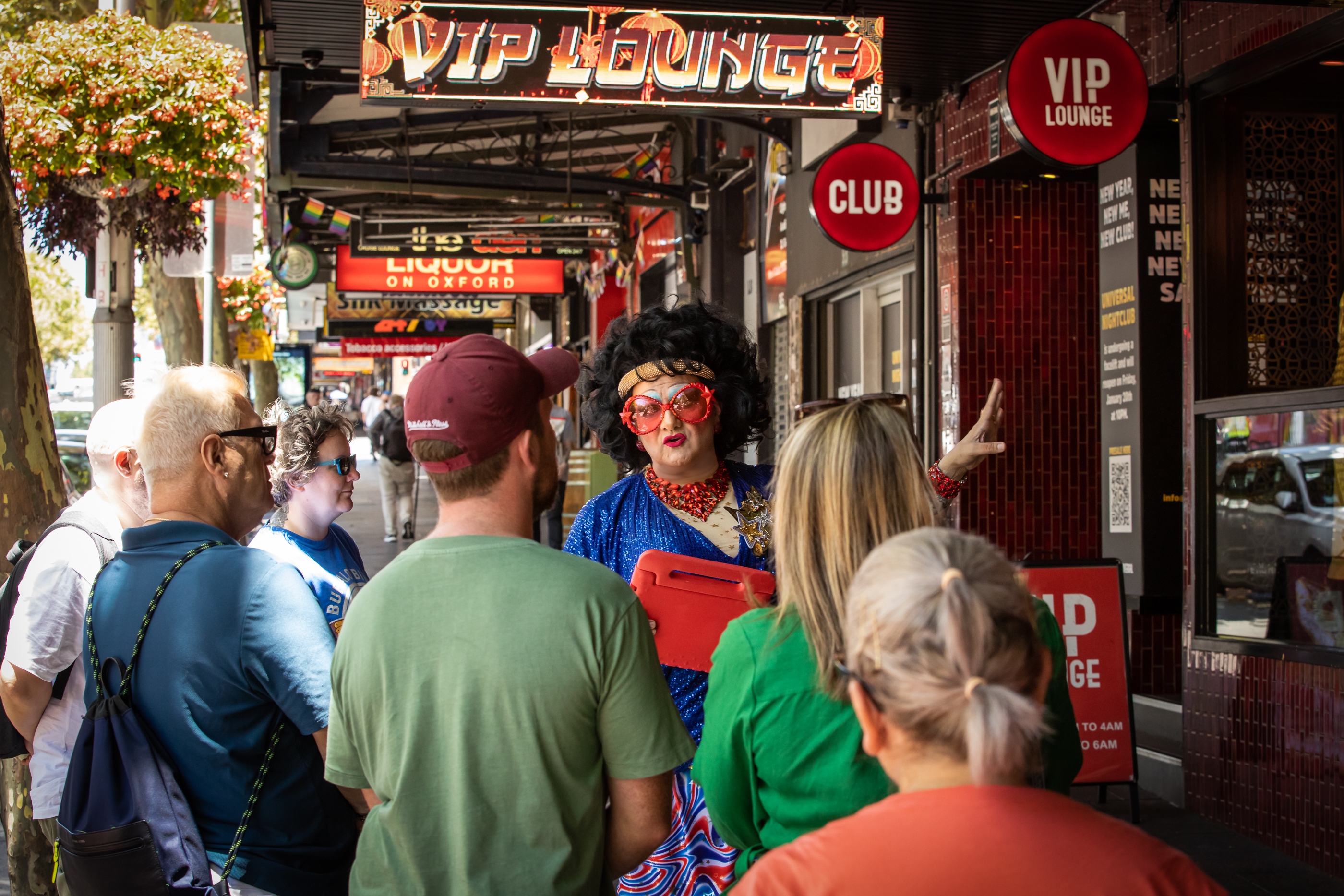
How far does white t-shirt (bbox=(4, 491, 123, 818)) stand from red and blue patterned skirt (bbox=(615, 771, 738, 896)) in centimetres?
157

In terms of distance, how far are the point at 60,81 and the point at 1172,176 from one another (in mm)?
5967

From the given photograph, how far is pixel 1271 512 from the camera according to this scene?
521 centimetres

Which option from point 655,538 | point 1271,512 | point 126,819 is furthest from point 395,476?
point 126,819

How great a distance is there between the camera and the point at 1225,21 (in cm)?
Result: 530

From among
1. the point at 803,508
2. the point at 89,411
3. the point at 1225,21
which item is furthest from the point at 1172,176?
the point at 89,411

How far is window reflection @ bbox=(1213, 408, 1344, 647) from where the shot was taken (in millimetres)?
4902

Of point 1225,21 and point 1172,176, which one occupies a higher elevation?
point 1225,21

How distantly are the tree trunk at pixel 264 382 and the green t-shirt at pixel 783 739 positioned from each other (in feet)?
86.7

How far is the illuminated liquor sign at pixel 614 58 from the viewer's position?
5.39 metres

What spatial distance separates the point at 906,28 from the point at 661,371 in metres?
Result: 3.94

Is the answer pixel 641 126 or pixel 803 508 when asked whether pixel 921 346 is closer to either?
pixel 803 508

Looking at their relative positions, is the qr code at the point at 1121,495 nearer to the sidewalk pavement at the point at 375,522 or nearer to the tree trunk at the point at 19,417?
the sidewalk pavement at the point at 375,522

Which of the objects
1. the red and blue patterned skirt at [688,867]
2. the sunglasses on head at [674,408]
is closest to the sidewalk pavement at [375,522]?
the sunglasses on head at [674,408]

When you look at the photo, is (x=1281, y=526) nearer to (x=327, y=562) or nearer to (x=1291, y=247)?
(x=1291, y=247)
